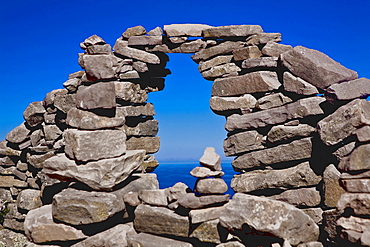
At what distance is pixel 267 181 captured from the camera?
5723mm

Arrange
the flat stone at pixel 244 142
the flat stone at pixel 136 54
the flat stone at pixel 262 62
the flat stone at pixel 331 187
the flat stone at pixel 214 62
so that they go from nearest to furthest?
the flat stone at pixel 331 187, the flat stone at pixel 244 142, the flat stone at pixel 262 62, the flat stone at pixel 214 62, the flat stone at pixel 136 54

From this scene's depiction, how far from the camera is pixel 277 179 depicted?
566 centimetres

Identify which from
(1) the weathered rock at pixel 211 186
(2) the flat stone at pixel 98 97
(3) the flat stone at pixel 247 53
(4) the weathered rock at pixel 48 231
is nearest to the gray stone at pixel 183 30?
(3) the flat stone at pixel 247 53

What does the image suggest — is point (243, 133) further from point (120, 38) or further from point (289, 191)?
point (120, 38)

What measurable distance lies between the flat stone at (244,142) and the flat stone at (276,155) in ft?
0.35

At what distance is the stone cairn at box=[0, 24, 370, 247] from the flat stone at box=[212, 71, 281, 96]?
0.02 metres

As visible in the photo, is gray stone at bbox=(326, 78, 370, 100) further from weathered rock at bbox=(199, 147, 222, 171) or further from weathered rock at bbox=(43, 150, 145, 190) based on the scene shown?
weathered rock at bbox=(43, 150, 145, 190)

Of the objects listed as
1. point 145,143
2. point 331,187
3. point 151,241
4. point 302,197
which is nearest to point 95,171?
point 151,241

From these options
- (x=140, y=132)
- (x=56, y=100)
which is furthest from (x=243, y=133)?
(x=56, y=100)

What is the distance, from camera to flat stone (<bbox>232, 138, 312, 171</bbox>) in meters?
5.55

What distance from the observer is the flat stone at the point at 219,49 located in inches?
262

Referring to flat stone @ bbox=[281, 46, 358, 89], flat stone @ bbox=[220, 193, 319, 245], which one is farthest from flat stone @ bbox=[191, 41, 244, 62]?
flat stone @ bbox=[220, 193, 319, 245]

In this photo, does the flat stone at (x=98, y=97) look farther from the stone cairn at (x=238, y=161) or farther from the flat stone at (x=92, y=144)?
the flat stone at (x=92, y=144)

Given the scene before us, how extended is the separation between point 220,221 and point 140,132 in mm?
3436
